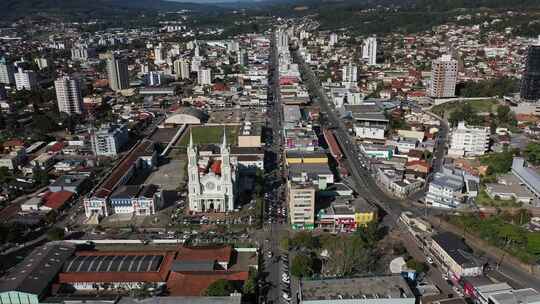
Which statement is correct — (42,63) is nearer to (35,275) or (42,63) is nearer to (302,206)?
(35,275)

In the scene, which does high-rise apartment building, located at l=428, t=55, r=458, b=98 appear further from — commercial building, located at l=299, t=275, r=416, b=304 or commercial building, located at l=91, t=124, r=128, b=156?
commercial building, located at l=299, t=275, r=416, b=304

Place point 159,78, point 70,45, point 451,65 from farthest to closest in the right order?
1. point 70,45
2. point 159,78
3. point 451,65

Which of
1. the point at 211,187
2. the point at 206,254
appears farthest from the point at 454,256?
the point at 211,187

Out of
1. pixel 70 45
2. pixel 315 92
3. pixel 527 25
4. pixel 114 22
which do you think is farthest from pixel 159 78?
pixel 114 22

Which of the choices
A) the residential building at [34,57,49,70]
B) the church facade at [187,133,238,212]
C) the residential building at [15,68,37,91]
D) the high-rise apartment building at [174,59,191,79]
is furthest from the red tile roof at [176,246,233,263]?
the residential building at [34,57,49,70]

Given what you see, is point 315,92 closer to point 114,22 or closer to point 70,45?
point 70,45

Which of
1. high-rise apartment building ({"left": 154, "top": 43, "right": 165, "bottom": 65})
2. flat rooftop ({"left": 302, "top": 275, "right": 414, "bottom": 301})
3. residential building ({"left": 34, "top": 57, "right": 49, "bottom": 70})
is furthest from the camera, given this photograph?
high-rise apartment building ({"left": 154, "top": 43, "right": 165, "bottom": 65})
